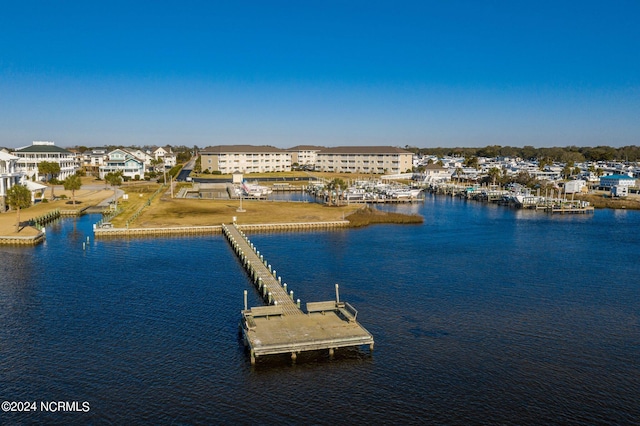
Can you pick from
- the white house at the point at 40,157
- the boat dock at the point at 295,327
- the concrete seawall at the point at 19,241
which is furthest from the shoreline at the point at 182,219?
the white house at the point at 40,157

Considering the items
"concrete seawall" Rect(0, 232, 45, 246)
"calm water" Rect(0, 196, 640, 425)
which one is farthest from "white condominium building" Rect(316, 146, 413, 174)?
"concrete seawall" Rect(0, 232, 45, 246)

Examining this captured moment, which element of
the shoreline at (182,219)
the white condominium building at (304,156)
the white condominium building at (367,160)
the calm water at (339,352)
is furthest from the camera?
the white condominium building at (304,156)

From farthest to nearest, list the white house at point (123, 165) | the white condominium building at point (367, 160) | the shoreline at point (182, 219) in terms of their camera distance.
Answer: the white condominium building at point (367, 160), the white house at point (123, 165), the shoreline at point (182, 219)

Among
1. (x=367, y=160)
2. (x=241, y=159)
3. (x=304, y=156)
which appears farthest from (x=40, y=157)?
(x=304, y=156)

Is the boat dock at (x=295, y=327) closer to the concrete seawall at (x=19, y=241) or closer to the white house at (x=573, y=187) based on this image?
the concrete seawall at (x=19, y=241)

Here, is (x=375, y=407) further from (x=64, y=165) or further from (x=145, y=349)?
(x=64, y=165)

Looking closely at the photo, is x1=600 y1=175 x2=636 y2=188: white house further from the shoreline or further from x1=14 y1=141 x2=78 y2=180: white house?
x1=14 y1=141 x2=78 y2=180: white house

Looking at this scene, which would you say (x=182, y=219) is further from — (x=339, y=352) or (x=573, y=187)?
(x=573, y=187)
